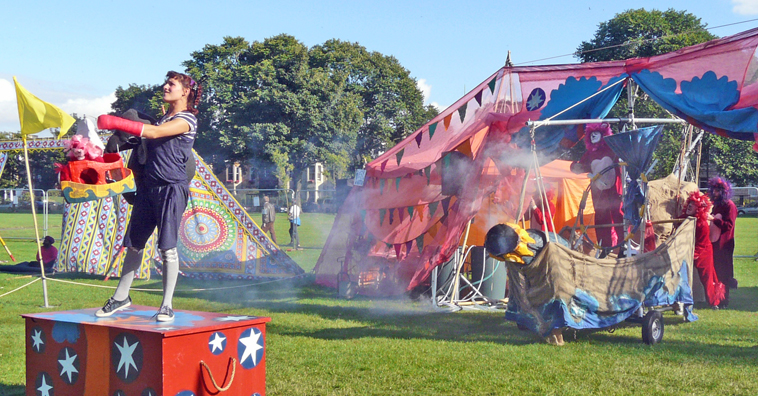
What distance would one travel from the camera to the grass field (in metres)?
4.79

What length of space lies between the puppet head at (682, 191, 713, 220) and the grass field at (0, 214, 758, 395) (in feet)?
4.25

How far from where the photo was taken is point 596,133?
8.53 m

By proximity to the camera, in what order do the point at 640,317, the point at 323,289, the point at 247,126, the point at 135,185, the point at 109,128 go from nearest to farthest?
the point at 109,128 → the point at 135,185 → the point at 640,317 → the point at 323,289 → the point at 247,126

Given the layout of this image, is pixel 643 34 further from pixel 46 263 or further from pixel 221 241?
pixel 46 263

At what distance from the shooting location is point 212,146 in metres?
37.7

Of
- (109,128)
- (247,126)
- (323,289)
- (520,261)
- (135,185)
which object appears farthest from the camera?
(247,126)

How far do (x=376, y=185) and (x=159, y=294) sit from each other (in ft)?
12.3

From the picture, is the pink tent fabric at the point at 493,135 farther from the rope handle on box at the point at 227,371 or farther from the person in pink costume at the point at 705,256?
the rope handle on box at the point at 227,371

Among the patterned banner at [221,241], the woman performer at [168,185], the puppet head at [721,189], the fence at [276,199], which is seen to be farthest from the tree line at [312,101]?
the woman performer at [168,185]

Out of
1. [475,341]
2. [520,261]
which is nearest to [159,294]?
[475,341]

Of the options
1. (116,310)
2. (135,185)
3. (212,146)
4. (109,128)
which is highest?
(212,146)

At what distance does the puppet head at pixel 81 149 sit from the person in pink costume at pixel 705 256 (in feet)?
24.3

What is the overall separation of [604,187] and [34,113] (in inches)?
269

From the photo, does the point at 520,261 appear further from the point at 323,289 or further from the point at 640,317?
the point at 323,289
